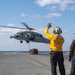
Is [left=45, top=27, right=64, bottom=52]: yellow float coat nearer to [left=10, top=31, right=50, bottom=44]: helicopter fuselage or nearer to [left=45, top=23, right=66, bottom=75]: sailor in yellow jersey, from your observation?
[left=45, top=23, right=66, bottom=75]: sailor in yellow jersey

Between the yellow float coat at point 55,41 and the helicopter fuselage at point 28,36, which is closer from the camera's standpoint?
the yellow float coat at point 55,41

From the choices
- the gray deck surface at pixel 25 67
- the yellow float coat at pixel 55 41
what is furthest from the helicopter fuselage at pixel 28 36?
the yellow float coat at pixel 55 41

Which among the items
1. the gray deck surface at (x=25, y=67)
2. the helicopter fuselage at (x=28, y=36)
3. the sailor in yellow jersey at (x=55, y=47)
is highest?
the helicopter fuselage at (x=28, y=36)

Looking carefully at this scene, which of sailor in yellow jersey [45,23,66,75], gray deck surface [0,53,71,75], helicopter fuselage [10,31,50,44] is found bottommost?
gray deck surface [0,53,71,75]

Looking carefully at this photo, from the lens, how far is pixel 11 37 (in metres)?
60.2

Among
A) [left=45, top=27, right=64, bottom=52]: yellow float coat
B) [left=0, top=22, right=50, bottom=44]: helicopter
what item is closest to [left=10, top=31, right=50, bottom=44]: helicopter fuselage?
[left=0, top=22, right=50, bottom=44]: helicopter

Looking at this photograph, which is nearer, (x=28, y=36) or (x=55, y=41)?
(x=55, y=41)

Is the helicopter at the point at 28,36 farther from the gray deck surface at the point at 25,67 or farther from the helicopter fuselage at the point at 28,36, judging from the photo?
the gray deck surface at the point at 25,67

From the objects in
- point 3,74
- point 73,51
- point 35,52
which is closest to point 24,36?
point 35,52

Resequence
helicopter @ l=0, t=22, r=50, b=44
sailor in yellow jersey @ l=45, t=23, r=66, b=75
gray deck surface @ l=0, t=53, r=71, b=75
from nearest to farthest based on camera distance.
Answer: sailor in yellow jersey @ l=45, t=23, r=66, b=75 → gray deck surface @ l=0, t=53, r=71, b=75 → helicopter @ l=0, t=22, r=50, b=44

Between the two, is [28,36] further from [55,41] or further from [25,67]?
[55,41]

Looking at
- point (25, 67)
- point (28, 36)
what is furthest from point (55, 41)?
point (28, 36)

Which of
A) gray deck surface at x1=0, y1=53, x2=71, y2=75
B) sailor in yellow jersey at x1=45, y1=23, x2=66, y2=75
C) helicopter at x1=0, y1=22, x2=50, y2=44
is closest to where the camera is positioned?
sailor in yellow jersey at x1=45, y1=23, x2=66, y2=75

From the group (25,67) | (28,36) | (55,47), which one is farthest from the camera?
(28,36)
